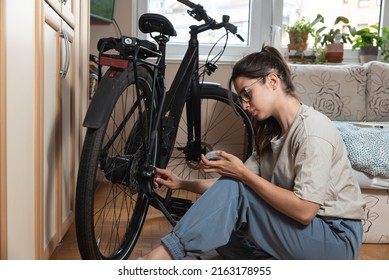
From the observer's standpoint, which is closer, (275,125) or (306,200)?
(306,200)

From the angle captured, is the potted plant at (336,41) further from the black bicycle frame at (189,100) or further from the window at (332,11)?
the black bicycle frame at (189,100)

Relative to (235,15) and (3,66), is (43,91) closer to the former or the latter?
(3,66)

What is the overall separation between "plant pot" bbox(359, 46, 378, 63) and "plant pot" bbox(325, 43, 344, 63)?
15 cm

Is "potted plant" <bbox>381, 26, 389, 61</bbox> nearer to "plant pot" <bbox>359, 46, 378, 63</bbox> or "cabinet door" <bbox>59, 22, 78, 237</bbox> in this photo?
"plant pot" <bbox>359, 46, 378, 63</bbox>

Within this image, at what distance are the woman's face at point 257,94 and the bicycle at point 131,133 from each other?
0.20m

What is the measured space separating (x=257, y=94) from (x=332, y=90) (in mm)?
1525

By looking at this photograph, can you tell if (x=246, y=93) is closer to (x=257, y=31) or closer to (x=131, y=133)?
(x=131, y=133)

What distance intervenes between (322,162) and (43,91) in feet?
2.51

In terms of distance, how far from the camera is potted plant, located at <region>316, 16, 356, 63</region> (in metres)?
3.13

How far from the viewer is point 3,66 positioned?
3.12 ft

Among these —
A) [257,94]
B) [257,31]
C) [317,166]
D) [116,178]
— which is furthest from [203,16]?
[257,31]

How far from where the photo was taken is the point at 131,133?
1658 millimetres

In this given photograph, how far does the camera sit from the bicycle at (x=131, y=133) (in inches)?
51.1
